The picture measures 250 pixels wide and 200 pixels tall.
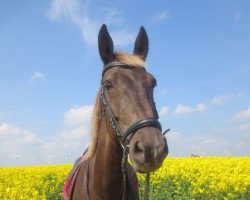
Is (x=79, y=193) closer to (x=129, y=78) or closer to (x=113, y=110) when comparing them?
(x=113, y=110)

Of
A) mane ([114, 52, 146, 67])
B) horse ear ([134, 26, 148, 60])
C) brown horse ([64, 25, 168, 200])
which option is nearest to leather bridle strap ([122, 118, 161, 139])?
brown horse ([64, 25, 168, 200])

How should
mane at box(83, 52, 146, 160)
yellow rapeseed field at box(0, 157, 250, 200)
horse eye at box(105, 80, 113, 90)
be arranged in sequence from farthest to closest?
1. yellow rapeseed field at box(0, 157, 250, 200)
2. mane at box(83, 52, 146, 160)
3. horse eye at box(105, 80, 113, 90)

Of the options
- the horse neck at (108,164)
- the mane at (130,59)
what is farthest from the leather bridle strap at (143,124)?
the mane at (130,59)

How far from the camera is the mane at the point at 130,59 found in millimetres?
3388

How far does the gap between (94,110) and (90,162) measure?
0.55m

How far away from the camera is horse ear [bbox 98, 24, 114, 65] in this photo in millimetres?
3590

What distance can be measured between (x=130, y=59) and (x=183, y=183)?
8.39m

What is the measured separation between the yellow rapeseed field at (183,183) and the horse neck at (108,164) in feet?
11.0

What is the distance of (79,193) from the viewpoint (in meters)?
3.85

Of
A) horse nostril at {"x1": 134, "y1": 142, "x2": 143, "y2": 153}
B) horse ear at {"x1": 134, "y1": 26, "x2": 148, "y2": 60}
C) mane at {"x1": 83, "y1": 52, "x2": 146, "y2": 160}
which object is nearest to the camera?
horse nostril at {"x1": 134, "y1": 142, "x2": 143, "y2": 153}

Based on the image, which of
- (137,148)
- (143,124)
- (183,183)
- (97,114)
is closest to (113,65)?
(97,114)

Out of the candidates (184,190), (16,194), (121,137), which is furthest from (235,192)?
(121,137)

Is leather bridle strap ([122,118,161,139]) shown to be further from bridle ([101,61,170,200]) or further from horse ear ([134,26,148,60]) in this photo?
horse ear ([134,26,148,60])

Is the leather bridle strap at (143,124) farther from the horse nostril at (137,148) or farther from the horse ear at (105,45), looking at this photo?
the horse ear at (105,45)
